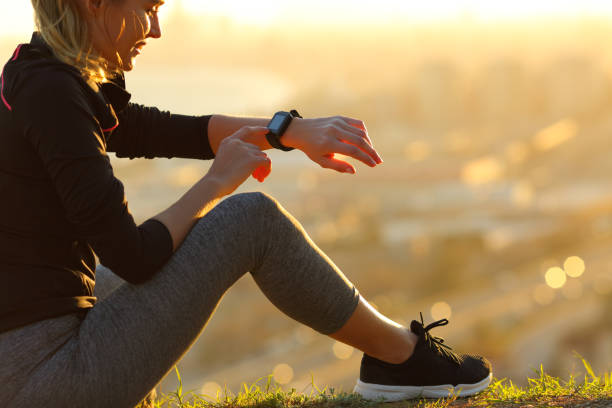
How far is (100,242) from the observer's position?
1257 millimetres

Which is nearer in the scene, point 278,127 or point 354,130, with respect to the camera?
point 354,130

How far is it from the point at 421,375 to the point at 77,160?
1062mm

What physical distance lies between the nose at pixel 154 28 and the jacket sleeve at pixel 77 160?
272mm

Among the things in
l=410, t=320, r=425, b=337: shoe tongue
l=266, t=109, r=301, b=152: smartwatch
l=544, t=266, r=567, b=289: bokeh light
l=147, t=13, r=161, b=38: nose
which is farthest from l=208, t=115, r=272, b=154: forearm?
l=544, t=266, r=567, b=289: bokeh light

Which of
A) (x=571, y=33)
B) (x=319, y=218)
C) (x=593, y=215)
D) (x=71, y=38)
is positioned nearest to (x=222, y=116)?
(x=71, y=38)

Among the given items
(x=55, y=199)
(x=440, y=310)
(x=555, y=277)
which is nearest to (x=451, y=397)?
(x=55, y=199)

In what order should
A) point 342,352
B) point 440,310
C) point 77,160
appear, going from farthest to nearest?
point 440,310
point 342,352
point 77,160

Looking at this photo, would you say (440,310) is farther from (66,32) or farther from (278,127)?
(66,32)

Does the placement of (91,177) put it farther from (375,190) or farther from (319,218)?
(375,190)

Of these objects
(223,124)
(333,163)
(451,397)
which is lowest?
(451,397)

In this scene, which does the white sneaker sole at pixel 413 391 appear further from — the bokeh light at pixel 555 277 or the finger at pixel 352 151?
the bokeh light at pixel 555 277

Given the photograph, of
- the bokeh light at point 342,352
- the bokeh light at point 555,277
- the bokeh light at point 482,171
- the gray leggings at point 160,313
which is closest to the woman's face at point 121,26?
the gray leggings at point 160,313

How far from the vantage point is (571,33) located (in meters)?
→ 92.4

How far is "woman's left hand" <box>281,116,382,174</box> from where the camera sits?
1555mm
